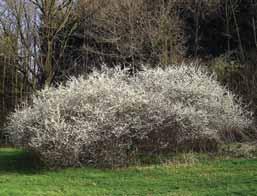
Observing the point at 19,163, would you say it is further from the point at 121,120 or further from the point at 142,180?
the point at 142,180

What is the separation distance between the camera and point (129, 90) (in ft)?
48.9

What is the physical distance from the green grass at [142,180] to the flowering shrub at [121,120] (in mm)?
737

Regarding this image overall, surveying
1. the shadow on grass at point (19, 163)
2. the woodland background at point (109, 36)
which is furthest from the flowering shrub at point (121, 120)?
the woodland background at point (109, 36)

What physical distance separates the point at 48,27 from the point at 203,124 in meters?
11.9

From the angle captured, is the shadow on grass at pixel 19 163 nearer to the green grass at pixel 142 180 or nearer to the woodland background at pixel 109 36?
the green grass at pixel 142 180

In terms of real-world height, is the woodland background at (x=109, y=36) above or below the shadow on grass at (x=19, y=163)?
above

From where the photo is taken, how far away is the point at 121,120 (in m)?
Answer: 14.1

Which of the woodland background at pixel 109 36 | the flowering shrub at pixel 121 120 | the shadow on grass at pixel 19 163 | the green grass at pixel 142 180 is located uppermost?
the woodland background at pixel 109 36

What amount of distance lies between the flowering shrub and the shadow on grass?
46 cm

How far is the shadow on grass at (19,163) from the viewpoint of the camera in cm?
1337

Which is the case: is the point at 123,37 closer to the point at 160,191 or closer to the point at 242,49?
the point at 242,49

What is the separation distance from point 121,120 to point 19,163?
3214 millimetres

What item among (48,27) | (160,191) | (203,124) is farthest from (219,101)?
(48,27)

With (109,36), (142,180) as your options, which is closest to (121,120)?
(142,180)
